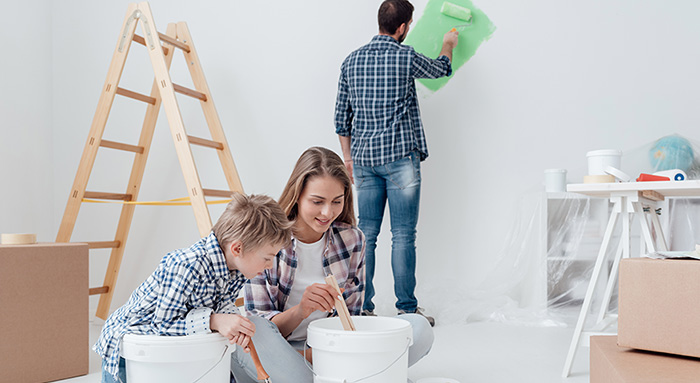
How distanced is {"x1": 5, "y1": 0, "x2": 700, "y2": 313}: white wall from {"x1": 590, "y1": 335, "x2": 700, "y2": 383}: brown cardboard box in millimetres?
1563

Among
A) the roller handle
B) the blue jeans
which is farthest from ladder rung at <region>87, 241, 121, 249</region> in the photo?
the roller handle

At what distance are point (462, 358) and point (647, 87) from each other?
1511 mm

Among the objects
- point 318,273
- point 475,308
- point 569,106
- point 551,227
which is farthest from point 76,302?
point 569,106

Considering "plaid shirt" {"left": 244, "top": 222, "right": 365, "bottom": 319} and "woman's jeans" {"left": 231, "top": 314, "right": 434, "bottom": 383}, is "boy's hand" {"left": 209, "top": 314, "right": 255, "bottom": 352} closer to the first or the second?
"woman's jeans" {"left": 231, "top": 314, "right": 434, "bottom": 383}

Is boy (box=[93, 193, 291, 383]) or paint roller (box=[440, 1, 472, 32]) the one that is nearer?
boy (box=[93, 193, 291, 383])

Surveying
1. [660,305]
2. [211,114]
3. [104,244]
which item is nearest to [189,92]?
[211,114]

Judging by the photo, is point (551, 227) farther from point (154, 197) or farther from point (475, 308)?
point (154, 197)

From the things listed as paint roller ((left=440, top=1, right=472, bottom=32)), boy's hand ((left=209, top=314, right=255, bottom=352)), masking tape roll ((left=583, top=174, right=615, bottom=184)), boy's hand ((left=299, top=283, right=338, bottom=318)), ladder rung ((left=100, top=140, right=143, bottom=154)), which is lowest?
boy's hand ((left=209, top=314, right=255, bottom=352))

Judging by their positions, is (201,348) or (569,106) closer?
(201,348)

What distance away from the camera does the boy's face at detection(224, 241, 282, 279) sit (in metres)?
1.27

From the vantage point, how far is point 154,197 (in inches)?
122

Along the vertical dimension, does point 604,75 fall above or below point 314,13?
below

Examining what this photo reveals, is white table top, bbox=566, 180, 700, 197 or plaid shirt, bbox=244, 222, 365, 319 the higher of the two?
white table top, bbox=566, 180, 700, 197

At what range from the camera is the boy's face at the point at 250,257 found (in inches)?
50.1
